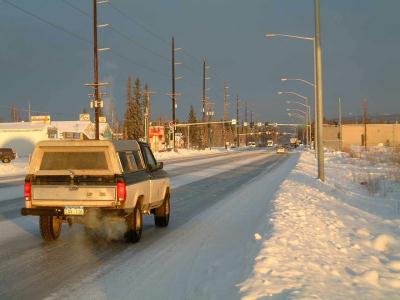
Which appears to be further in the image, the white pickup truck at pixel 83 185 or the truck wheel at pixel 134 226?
the truck wheel at pixel 134 226

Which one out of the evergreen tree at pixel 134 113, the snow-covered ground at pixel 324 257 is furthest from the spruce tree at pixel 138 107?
the snow-covered ground at pixel 324 257

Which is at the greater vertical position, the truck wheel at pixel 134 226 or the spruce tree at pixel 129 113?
the spruce tree at pixel 129 113

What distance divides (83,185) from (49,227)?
4.42 feet

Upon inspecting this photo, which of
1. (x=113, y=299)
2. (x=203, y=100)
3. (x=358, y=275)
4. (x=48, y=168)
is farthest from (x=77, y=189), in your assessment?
(x=203, y=100)

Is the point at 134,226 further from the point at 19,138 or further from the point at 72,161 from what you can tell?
the point at 19,138

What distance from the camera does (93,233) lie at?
12.1 m

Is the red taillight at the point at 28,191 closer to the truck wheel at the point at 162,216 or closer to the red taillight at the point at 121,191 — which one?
the red taillight at the point at 121,191

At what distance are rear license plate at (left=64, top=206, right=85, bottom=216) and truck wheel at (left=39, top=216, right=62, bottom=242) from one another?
0.85 m

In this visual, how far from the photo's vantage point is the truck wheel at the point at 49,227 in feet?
36.1

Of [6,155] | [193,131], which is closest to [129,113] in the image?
[193,131]

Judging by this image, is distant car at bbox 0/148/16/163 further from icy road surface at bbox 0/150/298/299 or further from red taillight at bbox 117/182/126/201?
red taillight at bbox 117/182/126/201

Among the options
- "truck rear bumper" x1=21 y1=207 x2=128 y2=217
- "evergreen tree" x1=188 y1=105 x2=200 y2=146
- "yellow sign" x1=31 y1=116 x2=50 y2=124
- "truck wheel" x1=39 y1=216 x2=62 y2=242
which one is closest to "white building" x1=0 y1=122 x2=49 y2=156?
"yellow sign" x1=31 y1=116 x2=50 y2=124

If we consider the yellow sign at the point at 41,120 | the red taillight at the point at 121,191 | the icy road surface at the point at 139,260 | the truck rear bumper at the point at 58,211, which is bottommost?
the icy road surface at the point at 139,260

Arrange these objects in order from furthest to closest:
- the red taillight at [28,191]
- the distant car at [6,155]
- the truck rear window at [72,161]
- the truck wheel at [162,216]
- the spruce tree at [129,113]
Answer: the spruce tree at [129,113] < the distant car at [6,155] < the truck wheel at [162,216] < the truck rear window at [72,161] < the red taillight at [28,191]
